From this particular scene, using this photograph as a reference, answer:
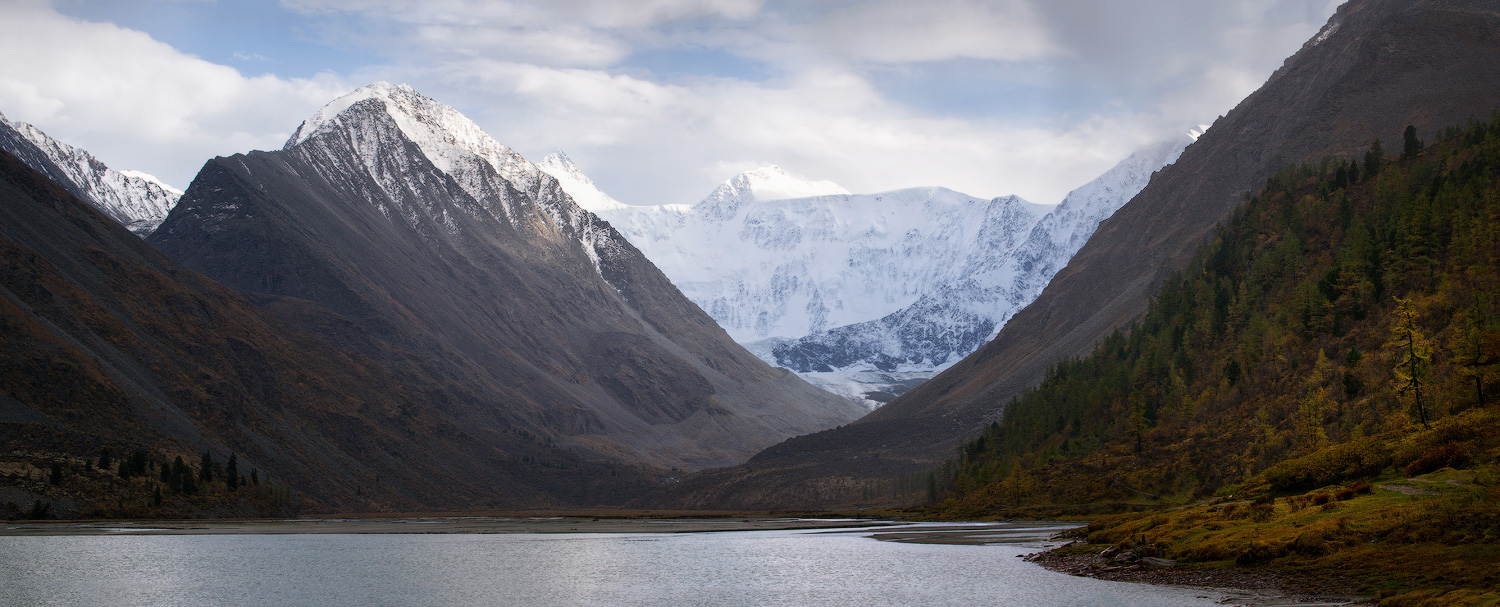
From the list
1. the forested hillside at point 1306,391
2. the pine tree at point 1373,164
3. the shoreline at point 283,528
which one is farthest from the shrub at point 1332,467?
the shoreline at point 283,528

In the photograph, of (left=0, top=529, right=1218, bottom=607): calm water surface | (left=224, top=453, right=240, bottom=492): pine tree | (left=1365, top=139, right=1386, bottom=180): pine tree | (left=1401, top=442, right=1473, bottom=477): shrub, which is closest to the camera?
(left=1401, top=442, right=1473, bottom=477): shrub

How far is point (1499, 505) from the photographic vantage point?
4719cm

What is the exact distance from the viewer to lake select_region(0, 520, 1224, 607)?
60188 millimetres

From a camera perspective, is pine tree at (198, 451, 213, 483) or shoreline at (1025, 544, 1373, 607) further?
pine tree at (198, 451, 213, 483)

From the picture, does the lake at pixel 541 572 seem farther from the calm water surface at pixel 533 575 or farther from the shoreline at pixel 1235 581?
the shoreline at pixel 1235 581

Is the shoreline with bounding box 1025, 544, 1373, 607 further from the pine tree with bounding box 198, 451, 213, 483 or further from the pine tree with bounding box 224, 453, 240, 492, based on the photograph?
the pine tree with bounding box 224, 453, 240, 492

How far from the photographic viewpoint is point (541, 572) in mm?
79438

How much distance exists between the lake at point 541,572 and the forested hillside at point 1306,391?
37.7ft

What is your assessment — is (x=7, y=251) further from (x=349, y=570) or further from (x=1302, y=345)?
(x=1302, y=345)

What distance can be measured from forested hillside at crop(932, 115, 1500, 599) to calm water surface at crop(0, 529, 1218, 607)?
37.6ft

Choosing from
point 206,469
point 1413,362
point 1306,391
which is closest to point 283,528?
point 206,469

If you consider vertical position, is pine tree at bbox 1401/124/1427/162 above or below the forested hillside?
above

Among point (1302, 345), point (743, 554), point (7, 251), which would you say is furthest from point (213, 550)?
point (7, 251)

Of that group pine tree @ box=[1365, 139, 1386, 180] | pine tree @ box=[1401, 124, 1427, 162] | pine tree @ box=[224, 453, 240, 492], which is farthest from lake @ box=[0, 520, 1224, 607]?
pine tree @ box=[1401, 124, 1427, 162]
